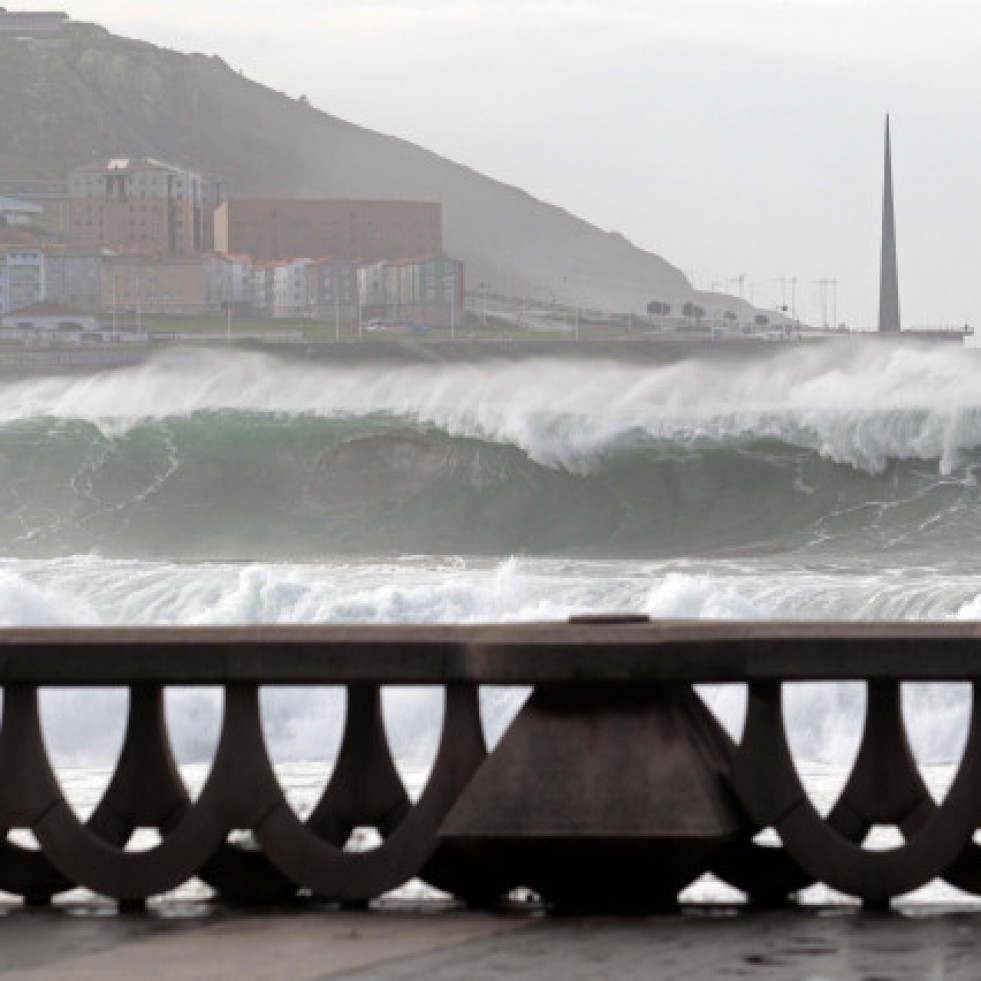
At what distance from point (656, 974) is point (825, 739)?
1031 centimetres

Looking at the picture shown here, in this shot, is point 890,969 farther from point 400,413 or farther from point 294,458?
point 400,413

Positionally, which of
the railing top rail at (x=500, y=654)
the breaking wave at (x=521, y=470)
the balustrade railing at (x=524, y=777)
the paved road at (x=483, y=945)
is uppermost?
the railing top rail at (x=500, y=654)

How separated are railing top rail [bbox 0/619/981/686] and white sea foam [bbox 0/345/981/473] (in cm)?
4082

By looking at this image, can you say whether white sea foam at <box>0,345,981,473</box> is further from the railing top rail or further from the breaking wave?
the railing top rail

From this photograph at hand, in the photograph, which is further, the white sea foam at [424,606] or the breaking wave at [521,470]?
the breaking wave at [521,470]

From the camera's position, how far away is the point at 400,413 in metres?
61.8

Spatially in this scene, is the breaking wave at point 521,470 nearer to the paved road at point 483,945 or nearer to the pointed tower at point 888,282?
the paved road at point 483,945

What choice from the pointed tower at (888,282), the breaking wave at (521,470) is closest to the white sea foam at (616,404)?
the breaking wave at (521,470)

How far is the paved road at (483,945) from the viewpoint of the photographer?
17.1ft

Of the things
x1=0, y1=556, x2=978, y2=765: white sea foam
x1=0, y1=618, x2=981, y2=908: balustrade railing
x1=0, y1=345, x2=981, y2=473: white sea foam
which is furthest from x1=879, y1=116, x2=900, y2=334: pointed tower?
x1=0, y1=618, x2=981, y2=908: balustrade railing

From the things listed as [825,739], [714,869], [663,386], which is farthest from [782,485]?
[714,869]

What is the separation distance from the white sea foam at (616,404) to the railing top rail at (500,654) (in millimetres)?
40816

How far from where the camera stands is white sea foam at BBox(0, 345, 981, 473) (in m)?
49.9

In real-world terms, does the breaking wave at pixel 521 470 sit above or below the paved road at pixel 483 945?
below
